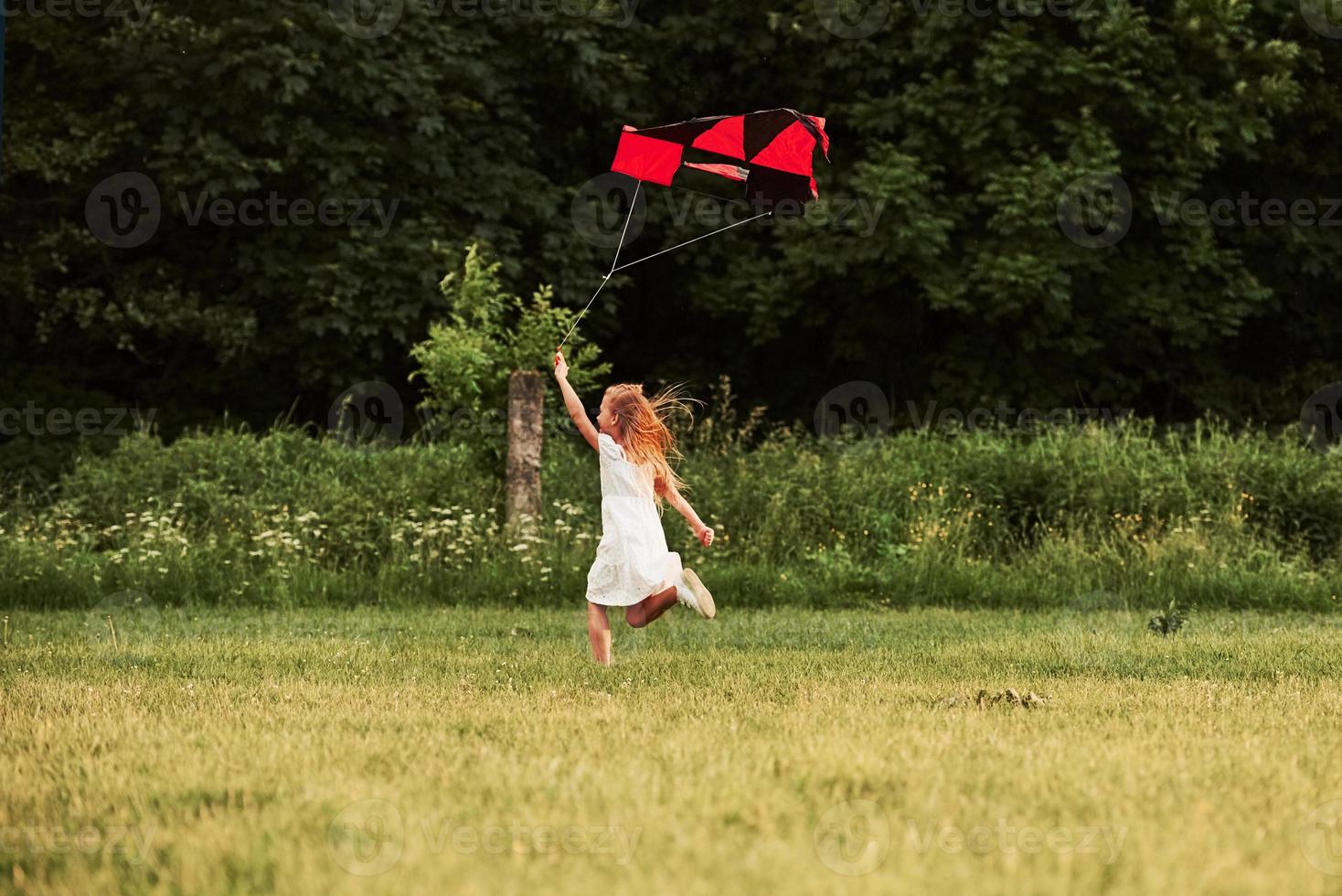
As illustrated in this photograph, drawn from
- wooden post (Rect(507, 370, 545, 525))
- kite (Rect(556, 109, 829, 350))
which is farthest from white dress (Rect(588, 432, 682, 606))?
wooden post (Rect(507, 370, 545, 525))

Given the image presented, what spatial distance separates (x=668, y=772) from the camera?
517 cm

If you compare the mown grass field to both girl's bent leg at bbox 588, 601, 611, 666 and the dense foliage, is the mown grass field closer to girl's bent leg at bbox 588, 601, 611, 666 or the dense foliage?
girl's bent leg at bbox 588, 601, 611, 666

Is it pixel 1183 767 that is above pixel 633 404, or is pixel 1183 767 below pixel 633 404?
below

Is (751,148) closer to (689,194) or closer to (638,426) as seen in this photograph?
(638,426)

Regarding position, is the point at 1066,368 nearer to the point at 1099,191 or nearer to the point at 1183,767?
the point at 1099,191

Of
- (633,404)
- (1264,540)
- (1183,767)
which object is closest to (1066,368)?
(1264,540)

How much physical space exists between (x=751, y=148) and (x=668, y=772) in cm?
546

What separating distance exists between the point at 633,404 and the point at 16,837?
4947mm

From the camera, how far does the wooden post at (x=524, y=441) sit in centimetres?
1472

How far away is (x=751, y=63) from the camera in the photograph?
82.3 feet

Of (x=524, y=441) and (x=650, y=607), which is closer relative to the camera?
(x=650, y=607)

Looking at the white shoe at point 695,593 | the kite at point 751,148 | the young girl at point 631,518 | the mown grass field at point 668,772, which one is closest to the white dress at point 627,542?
the young girl at point 631,518

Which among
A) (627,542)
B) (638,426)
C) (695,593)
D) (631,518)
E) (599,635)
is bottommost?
(599,635)

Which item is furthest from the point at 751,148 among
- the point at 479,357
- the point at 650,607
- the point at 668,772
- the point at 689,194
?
the point at 689,194
